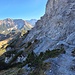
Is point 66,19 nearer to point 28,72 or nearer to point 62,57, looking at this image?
point 62,57

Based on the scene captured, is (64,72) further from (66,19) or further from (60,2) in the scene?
(60,2)

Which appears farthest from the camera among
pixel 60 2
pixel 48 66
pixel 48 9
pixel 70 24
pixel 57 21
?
pixel 48 9

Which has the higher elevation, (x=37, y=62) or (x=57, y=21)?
(x=57, y=21)

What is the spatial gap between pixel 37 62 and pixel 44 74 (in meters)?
5.69

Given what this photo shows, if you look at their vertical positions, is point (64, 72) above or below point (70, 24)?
below

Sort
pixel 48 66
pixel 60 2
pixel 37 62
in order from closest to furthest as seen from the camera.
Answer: pixel 48 66 → pixel 37 62 → pixel 60 2

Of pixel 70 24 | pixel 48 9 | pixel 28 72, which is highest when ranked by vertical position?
pixel 48 9

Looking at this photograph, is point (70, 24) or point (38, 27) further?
point (38, 27)

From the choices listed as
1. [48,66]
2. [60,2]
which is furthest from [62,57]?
[60,2]

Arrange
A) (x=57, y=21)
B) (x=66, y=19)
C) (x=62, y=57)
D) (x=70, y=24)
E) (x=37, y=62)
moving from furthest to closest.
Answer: (x=57, y=21) → (x=66, y=19) → (x=70, y=24) → (x=62, y=57) → (x=37, y=62)

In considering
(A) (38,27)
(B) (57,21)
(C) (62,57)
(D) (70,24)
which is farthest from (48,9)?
(C) (62,57)

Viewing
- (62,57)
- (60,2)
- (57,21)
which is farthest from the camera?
(60,2)

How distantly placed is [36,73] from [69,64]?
7.78m

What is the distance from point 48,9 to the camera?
5433 inches
